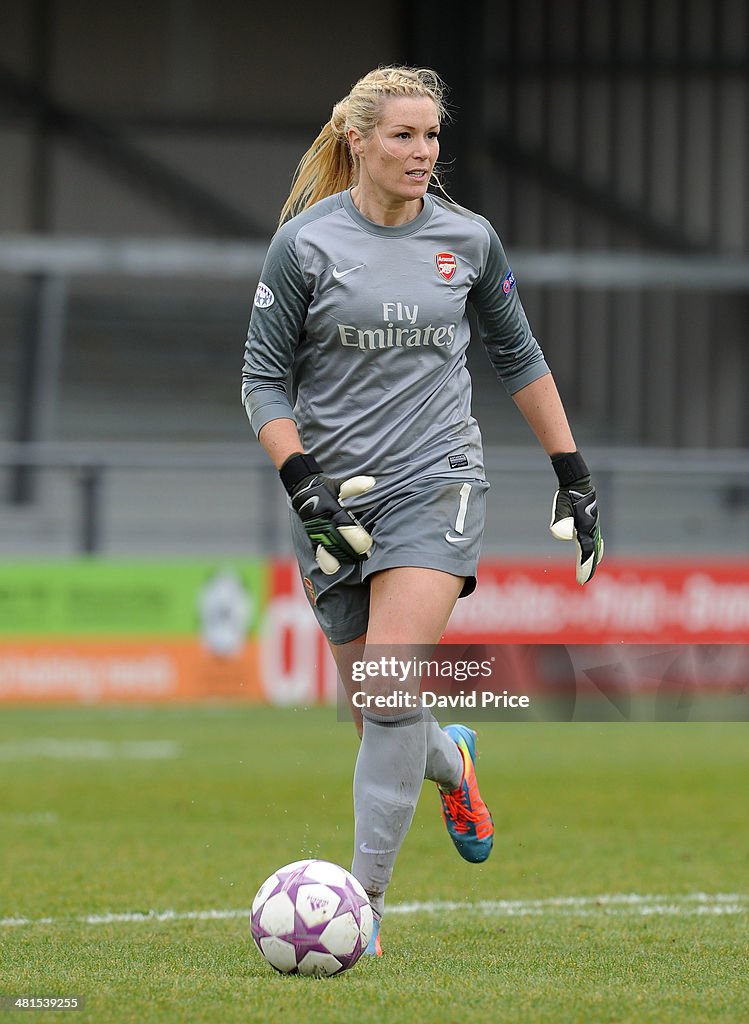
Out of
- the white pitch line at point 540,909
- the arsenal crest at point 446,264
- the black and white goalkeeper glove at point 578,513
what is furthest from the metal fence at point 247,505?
the arsenal crest at point 446,264

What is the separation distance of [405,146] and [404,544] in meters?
0.93

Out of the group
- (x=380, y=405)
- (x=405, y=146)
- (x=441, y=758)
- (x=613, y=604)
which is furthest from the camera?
(x=613, y=604)

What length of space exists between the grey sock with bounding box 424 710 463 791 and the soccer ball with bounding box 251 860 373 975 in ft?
2.15

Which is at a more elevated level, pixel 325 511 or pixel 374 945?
pixel 325 511

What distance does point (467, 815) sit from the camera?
4500mm

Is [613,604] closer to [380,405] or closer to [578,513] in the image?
[578,513]

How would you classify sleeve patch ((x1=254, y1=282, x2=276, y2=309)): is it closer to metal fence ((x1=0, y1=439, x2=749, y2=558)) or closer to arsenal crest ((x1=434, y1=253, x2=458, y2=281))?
arsenal crest ((x1=434, y1=253, x2=458, y2=281))

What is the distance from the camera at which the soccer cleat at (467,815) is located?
448 centimetres

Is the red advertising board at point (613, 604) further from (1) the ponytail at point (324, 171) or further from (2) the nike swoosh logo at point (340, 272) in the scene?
(2) the nike swoosh logo at point (340, 272)

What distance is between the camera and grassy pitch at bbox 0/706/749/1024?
3389mm

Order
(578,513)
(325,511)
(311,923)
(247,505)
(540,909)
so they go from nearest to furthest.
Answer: (311,923) < (325,511) < (578,513) < (540,909) < (247,505)

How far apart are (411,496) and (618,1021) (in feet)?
4.46

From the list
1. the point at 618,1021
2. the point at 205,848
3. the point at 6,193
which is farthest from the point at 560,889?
the point at 6,193

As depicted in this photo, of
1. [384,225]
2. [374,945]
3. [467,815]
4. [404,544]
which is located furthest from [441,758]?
[384,225]
